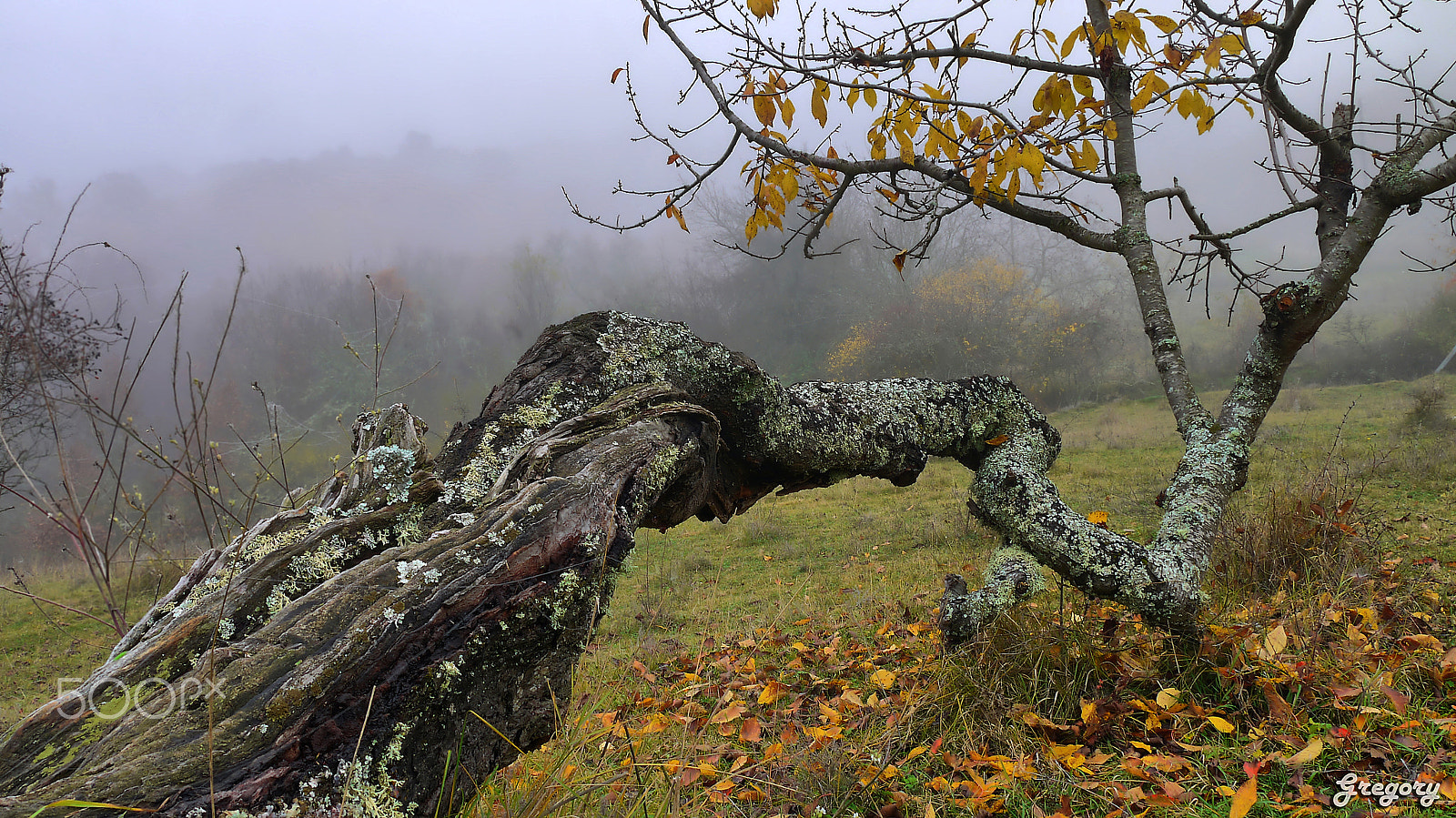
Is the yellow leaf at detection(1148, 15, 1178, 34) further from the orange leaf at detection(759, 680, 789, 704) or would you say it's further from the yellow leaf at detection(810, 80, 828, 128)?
the orange leaf at detection(759, 680, 789, 704)

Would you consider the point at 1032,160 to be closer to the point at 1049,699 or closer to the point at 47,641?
the point at 1049,699

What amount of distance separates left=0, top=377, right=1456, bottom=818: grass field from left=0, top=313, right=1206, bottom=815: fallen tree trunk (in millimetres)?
347

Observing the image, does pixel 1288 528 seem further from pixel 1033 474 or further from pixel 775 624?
pixel 775 624

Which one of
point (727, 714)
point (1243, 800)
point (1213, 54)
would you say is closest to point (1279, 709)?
point (1243, 800)

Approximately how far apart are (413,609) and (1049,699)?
7.95 feet

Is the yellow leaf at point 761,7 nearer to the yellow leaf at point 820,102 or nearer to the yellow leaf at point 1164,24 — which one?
the yellow leaf at point 820,102

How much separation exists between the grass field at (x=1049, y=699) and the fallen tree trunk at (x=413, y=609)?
1.14 ft

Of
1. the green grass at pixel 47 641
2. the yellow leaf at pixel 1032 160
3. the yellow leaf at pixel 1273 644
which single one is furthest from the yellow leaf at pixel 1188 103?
the green grass at pixel 47 641

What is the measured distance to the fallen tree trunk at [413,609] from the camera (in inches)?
47.1

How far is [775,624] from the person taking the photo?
14.8 feet

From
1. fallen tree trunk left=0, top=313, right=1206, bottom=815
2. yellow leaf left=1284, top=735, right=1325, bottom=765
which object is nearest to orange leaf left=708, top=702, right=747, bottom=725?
fallen tree trunk left=0, top=313, right=1206, bottom=815

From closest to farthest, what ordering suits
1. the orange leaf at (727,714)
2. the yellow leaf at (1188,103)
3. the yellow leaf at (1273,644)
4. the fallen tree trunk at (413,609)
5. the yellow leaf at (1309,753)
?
the fallen tree trunk at (413,609)
the yellow leaf at (1309,753)
the yellow leaf at (1273,644)
the yellow leaf at (1188,103)
the orange leaf at (727,714)

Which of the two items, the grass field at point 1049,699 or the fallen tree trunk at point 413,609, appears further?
the grass field at point 1049,699

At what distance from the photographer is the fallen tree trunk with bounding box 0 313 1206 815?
120 centimetres
